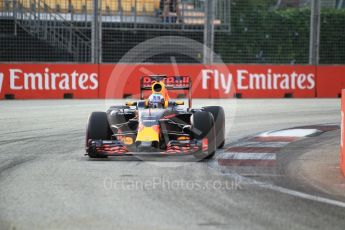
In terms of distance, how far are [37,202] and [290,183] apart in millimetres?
2774

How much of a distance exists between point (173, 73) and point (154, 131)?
40.0ft

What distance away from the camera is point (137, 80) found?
21844 mm

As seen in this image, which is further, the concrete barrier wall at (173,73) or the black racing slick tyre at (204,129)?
the concrete barrier wall at (173,73)

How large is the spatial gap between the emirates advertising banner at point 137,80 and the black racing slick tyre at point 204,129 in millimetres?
11373

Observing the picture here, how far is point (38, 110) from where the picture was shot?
1739 centimetres

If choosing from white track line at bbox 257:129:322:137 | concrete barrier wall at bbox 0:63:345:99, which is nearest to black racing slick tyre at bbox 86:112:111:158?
white track line at bbox 257:129:322:137

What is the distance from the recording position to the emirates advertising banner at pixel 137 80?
68.9ft

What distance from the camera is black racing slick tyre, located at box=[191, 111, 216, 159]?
998 cm

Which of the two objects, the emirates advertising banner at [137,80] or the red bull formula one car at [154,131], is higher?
the emirates advertising banner at [137,80]

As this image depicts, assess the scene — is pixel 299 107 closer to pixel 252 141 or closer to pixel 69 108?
pixel 69 108

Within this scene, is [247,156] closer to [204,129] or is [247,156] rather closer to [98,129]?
[204,129]

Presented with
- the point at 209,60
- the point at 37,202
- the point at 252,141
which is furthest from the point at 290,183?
the point at 209,60

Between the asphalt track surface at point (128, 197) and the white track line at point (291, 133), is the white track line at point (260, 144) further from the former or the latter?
the white track line at point (291, 133)

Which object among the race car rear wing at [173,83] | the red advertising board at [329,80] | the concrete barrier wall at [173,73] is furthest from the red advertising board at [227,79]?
the race car rear wing at [173,83]
